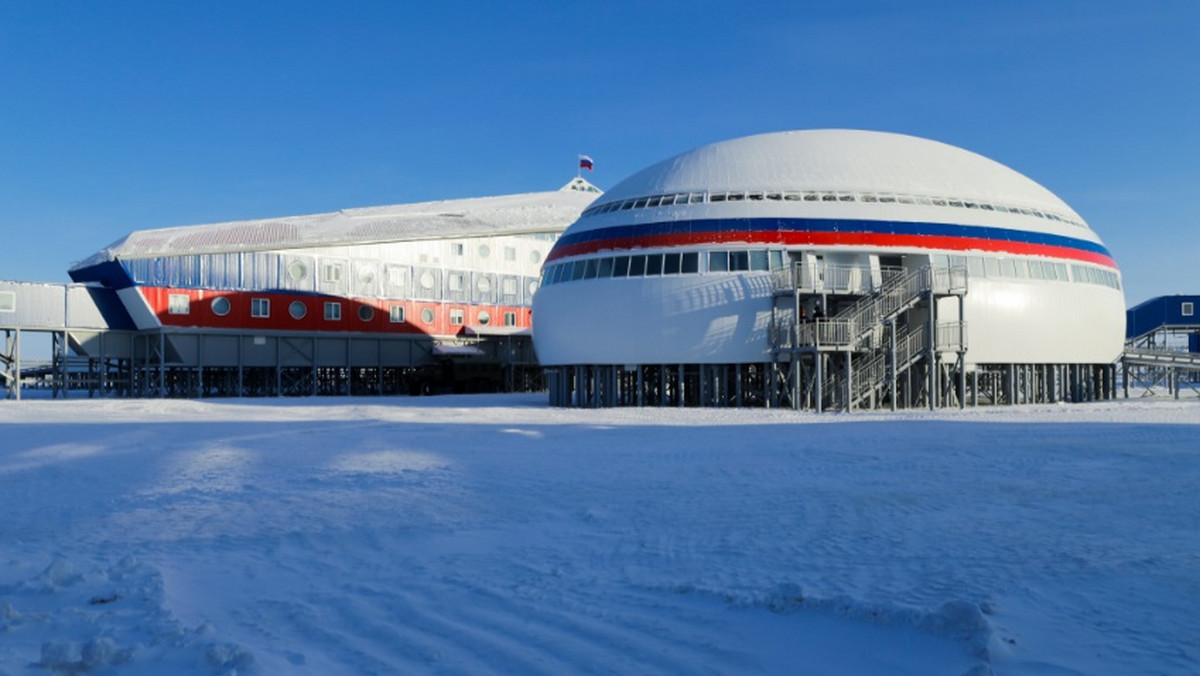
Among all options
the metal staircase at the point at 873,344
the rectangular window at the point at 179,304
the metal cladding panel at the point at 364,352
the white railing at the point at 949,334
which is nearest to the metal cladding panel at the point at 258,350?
the rectangular window at the point at 179,304

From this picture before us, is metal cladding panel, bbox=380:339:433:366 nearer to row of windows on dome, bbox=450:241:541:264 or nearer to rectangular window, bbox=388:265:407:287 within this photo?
rectangular window, bbox=388:265:407:287

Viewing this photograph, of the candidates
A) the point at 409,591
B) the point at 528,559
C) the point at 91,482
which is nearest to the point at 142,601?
the point at 409,591

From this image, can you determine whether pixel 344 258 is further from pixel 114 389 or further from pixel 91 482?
pixel 91 482

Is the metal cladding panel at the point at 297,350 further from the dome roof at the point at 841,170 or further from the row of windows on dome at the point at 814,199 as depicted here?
the row of windows on dome at the point at 814,199

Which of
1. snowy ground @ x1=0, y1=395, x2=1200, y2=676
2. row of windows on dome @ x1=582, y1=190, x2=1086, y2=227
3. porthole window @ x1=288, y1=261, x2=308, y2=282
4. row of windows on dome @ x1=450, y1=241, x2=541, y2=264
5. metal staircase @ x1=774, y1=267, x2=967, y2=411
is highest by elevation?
row of windows on dome @ x1=450, y1=241, x2=541, y2=264

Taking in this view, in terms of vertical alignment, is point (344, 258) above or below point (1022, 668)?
above

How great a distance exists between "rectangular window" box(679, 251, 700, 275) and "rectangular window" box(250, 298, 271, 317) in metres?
26.7

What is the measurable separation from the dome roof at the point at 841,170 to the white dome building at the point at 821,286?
0.10 metres

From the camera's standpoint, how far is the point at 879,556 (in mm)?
8953

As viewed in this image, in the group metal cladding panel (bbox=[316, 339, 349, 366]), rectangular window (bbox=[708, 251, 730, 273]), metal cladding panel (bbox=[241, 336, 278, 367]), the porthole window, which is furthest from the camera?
metal cladding panel (bbox=[316, 339, 349, 366])

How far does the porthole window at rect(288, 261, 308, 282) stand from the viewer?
5128 centimetres

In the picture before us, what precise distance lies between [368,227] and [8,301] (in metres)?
18.7

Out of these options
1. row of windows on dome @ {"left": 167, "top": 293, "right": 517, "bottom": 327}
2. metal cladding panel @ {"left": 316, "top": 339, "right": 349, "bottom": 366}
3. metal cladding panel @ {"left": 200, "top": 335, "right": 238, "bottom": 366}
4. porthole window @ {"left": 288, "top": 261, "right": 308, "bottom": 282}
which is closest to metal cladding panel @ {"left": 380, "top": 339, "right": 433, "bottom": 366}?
row of windows on dome @ {"left": 167, "top": 293, "right": 517, "bottom": 327}

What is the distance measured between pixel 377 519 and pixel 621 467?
212 inches
